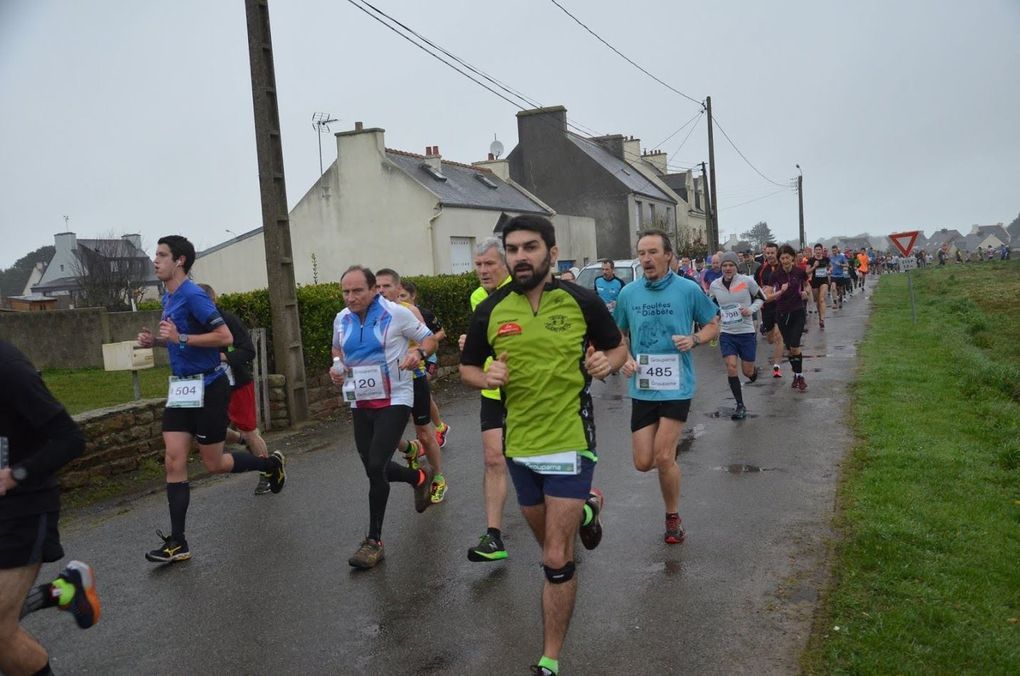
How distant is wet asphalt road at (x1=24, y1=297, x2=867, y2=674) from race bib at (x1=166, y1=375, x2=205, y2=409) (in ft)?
3.60

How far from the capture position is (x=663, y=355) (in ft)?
20.1

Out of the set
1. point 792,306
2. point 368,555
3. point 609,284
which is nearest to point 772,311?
point 792,306

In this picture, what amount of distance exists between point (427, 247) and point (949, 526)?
24502 mm

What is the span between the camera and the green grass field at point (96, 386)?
13344mm

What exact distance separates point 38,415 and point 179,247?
113 inches

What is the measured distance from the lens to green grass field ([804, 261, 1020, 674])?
4.19 m

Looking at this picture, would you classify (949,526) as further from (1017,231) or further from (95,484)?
(1017,231)

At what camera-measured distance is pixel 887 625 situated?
4383 mm

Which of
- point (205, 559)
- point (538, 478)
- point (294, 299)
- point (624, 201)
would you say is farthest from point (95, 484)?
point (624, 201)

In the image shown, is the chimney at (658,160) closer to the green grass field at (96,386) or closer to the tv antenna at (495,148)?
the tv antenna at (495,148)

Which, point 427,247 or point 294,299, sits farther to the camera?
point 427,247

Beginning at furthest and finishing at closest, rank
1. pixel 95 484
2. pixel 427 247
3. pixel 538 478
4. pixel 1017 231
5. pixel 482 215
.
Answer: pixel 1017 231, pixel 482 215, pixel 427 247, pixel 95 484, pixel 538 478

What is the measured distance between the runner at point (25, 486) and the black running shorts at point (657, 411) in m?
3.62

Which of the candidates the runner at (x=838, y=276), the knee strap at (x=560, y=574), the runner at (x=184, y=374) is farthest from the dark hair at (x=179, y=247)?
the runner at (x=838, y=276)
